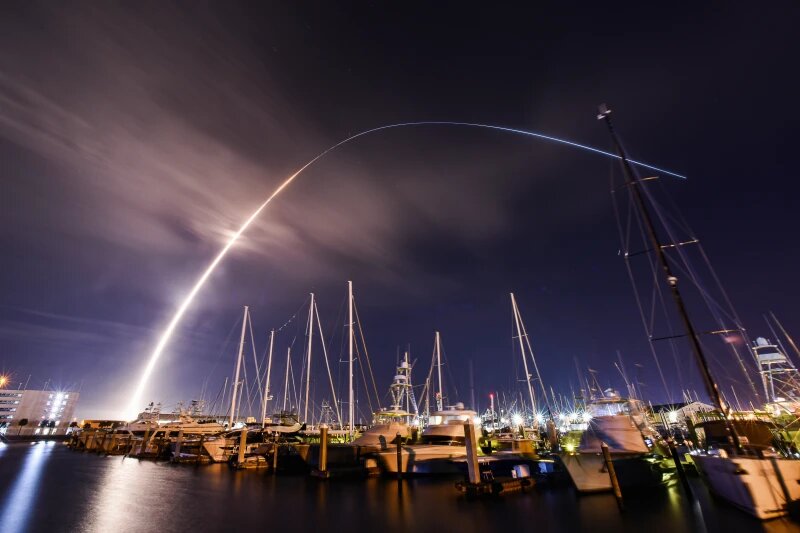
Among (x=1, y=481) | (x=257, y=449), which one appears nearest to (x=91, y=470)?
(x=1, y=481)

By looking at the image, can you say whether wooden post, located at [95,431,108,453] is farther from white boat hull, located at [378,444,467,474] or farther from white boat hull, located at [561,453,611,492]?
white boat hull, located at [561,453,611,492]

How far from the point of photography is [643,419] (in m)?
30.0

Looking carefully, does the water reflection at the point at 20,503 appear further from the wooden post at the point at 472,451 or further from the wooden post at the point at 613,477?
the wooden post at the point at 613,477

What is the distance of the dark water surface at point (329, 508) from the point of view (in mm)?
17547

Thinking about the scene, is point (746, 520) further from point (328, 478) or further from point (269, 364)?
point (269, 364)

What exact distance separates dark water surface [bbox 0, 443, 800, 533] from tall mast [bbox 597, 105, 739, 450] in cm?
496

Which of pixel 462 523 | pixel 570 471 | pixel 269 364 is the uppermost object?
pixel 269 364

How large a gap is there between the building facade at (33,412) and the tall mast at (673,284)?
200 m

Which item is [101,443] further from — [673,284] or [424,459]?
[673,284]

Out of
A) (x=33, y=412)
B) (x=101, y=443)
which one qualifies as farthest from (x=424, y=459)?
(x=33, y=412)

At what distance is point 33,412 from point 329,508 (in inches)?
7914

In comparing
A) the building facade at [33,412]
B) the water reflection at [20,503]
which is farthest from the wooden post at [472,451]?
the building facade at [33,412]

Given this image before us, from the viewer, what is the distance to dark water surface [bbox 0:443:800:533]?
Result: 17.5 m

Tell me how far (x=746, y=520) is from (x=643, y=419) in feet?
46.3
